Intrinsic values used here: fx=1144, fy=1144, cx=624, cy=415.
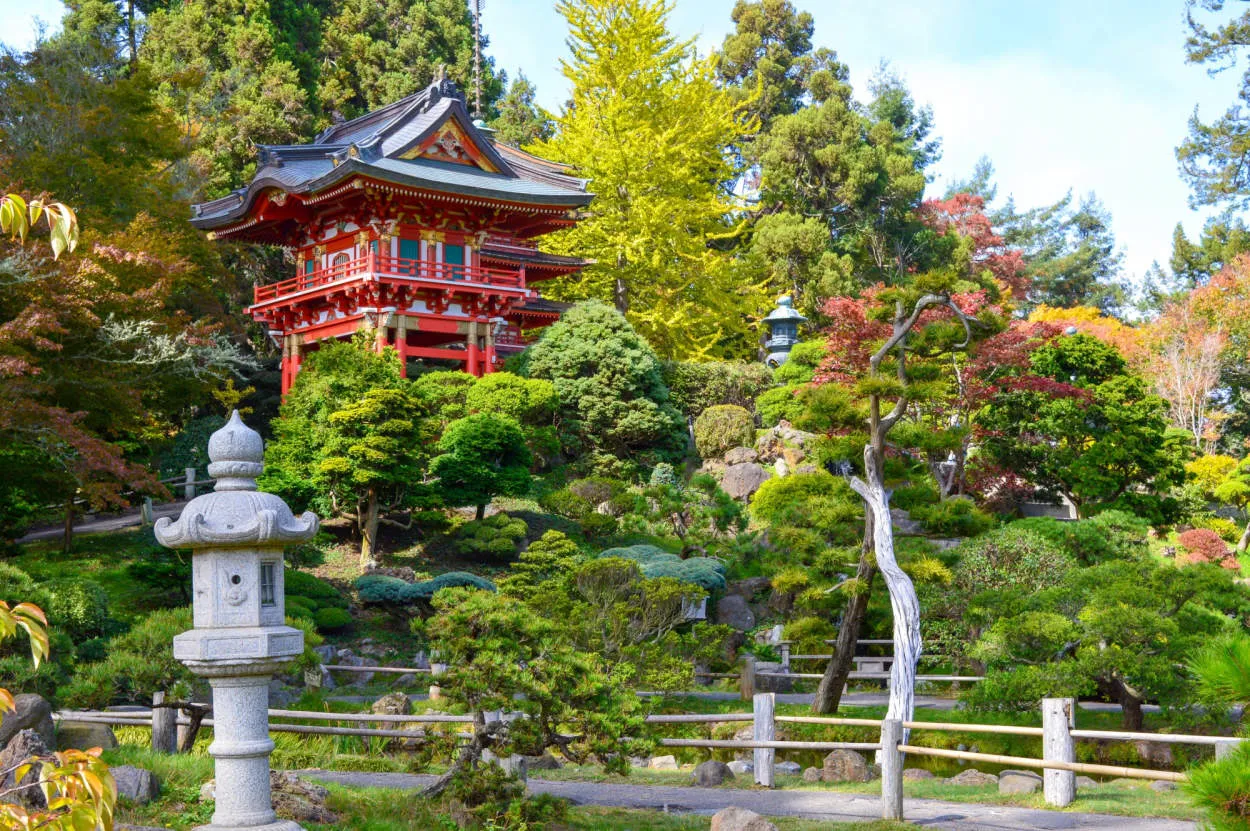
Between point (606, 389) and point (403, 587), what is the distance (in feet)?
24.2

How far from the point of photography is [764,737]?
9016mm

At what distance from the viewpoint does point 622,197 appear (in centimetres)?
2761

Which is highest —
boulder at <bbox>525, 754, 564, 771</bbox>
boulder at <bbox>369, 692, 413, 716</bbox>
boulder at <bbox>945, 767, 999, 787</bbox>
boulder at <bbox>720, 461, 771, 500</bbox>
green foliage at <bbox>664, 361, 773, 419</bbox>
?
green foliage at <bbox>664, 361, 773, 419</bbox>

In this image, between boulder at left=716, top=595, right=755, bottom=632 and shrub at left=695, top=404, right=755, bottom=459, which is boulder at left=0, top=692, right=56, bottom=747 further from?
shrub at left=695, top=404, right=755, bottom=459

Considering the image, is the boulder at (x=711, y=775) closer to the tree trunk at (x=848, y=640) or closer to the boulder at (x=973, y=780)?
the boulder at (x=973, y=780)

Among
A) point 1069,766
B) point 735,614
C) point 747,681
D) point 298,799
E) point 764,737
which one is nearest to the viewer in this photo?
point 298,799

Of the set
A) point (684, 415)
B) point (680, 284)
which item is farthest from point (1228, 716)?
point (680, 284)

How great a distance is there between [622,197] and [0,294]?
16769mm

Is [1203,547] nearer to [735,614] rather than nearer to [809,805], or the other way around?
[735,614]

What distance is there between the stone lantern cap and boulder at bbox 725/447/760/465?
55.7ft

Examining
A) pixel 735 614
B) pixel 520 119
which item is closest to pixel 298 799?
pixel 735 614

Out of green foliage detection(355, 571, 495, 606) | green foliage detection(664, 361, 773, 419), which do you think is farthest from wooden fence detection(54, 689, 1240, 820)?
green foliage detection(664, 361, 773, 419)

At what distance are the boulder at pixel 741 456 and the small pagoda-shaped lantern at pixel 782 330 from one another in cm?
407

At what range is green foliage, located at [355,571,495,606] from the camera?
15.4m
